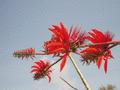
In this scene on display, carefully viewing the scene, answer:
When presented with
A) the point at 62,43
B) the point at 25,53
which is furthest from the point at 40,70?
the point at 62,43

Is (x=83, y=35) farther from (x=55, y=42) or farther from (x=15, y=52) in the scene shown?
(x=15, y=52)

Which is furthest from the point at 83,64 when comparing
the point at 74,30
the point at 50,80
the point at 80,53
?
the point at 50,80

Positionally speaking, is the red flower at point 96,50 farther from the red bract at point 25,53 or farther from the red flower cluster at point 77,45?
the red bract at point 25,53

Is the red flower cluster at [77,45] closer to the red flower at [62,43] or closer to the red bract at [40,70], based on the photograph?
the red flower at [62,43]

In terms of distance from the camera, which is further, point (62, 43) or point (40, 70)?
point (40, 70)

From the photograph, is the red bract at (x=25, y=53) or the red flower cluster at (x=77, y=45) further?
the red bract at (x=25, y=53)

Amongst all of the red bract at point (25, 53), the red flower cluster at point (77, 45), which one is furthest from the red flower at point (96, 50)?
the red bract at point (25, 53)

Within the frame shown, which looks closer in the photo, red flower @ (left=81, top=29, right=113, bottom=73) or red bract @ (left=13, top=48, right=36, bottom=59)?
red flower @ (left=81, top=29, right=113, bottom=73)

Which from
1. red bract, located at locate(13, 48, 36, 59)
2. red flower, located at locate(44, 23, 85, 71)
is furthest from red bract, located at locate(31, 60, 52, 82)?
red flower, located at locate(44, 23, 85, 71)

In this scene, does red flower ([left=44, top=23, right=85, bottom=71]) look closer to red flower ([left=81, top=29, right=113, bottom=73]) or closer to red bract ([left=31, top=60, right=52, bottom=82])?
red flower ([left=81, top=29, right=113, bottom=73])

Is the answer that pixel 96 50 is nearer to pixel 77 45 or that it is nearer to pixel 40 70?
pixel 77 45

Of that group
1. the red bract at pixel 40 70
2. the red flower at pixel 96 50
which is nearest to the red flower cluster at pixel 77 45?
the red flower at pixel 96 50
